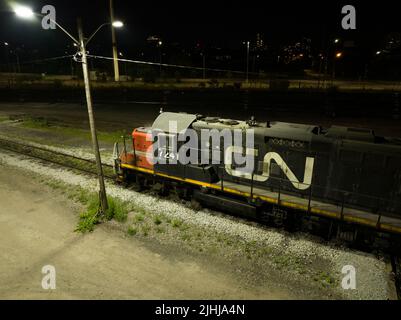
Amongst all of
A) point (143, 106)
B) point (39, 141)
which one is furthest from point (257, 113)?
point (39, 141)

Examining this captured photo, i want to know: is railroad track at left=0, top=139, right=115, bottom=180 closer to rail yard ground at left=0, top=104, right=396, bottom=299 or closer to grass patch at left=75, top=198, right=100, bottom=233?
rail yard ground at left=0, top=104, right=396, bottom=299

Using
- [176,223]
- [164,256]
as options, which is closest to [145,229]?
[176,223]

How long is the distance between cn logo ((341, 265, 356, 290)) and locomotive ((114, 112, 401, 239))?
124 cm

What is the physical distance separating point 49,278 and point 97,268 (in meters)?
1.31

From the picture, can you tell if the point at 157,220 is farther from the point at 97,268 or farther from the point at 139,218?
the point at 97,268

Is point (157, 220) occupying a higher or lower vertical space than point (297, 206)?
lower

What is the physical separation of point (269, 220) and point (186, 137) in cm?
444

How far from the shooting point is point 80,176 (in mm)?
15984

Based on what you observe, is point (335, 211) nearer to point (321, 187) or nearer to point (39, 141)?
point (321, 187)

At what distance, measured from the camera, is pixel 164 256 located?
9.66 meters

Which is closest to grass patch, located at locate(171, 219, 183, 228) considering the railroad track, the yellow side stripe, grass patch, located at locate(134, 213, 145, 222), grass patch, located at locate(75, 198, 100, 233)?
grass patch, located at locate(134, 213, 145, 222)

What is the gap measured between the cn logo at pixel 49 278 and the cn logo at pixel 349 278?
7.97m

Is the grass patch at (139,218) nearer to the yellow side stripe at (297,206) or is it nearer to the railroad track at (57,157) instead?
the yellow side stripe at (297,206)

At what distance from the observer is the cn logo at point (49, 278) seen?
8477 mm
